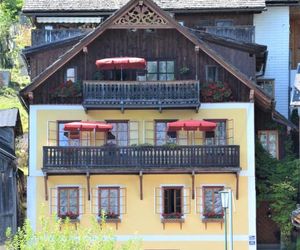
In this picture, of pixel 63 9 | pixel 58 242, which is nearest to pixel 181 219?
pixel 63 9

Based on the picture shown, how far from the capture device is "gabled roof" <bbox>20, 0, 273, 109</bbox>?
150 feet

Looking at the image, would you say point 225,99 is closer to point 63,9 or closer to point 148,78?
point 148,78

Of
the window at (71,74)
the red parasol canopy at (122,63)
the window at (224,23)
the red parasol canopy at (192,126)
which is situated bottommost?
the red parasol canopy at (192,126)

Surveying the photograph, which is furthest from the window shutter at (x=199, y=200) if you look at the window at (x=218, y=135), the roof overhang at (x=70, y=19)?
the roof overhang at (x=70, y=19)

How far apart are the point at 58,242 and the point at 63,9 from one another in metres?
26.1

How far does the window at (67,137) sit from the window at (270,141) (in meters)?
8.53

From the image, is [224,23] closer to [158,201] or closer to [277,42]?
[277,42]

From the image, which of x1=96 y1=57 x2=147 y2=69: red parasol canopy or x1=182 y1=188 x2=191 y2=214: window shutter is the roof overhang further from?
x1=182 y1=188 x2=191 y2=214: window shutter

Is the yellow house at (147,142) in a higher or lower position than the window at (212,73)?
lower

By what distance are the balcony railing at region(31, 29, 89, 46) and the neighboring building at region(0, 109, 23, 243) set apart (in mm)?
3647

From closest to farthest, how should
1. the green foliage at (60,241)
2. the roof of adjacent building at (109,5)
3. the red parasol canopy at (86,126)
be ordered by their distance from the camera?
the green foliage at (60,241)
the red parasol canopy at (86,126)
the roof of adjacent building at (109,5)

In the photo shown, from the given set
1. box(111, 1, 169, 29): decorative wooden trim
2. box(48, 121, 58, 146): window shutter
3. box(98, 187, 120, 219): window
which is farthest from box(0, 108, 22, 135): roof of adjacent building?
box(111, 1, 169, 29): decorative wooden trim

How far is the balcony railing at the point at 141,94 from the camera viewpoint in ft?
150

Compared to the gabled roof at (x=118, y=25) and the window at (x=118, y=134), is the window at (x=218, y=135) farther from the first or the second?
the window at (x=118, y=134)
